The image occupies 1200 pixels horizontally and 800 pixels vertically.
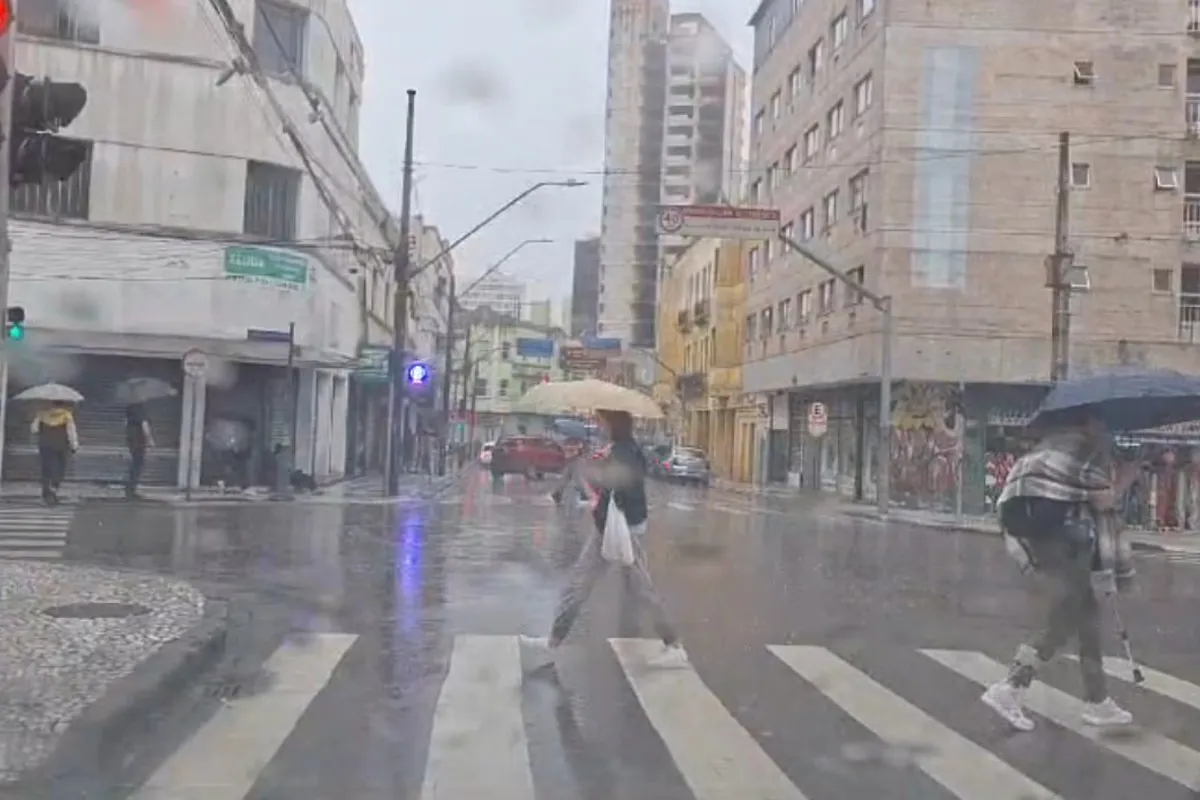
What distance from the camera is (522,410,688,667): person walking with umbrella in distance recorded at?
9.73m

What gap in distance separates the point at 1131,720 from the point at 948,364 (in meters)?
29.3

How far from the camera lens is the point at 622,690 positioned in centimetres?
870

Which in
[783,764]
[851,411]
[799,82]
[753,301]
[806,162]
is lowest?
[783,764]

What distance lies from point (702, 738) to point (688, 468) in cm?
4494

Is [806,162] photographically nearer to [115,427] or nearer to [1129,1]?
[1129,1]

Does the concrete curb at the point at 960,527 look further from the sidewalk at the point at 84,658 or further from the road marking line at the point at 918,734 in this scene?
the sidewalk at the point at 84,658

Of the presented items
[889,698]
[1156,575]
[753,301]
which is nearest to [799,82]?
[753,301]

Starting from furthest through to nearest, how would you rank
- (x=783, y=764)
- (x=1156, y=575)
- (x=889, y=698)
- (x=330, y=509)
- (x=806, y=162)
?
(x=806, y=162) → (x=330, y=509) → (x=1156, y=575) → (x=889, y=698) → (x=783, y=764)

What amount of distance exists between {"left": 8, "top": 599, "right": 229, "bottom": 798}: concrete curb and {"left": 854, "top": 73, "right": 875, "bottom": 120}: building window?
32391 mm

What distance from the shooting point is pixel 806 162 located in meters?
47.7

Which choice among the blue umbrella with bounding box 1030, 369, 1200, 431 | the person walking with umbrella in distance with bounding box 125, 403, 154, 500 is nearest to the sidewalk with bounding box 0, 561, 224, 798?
the blue umbrella with bounding box 1030, 369, 1200, 431

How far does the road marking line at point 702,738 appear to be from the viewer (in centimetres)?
639

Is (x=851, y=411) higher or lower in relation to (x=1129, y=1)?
lower

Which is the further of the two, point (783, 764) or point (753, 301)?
point (753, 301)
